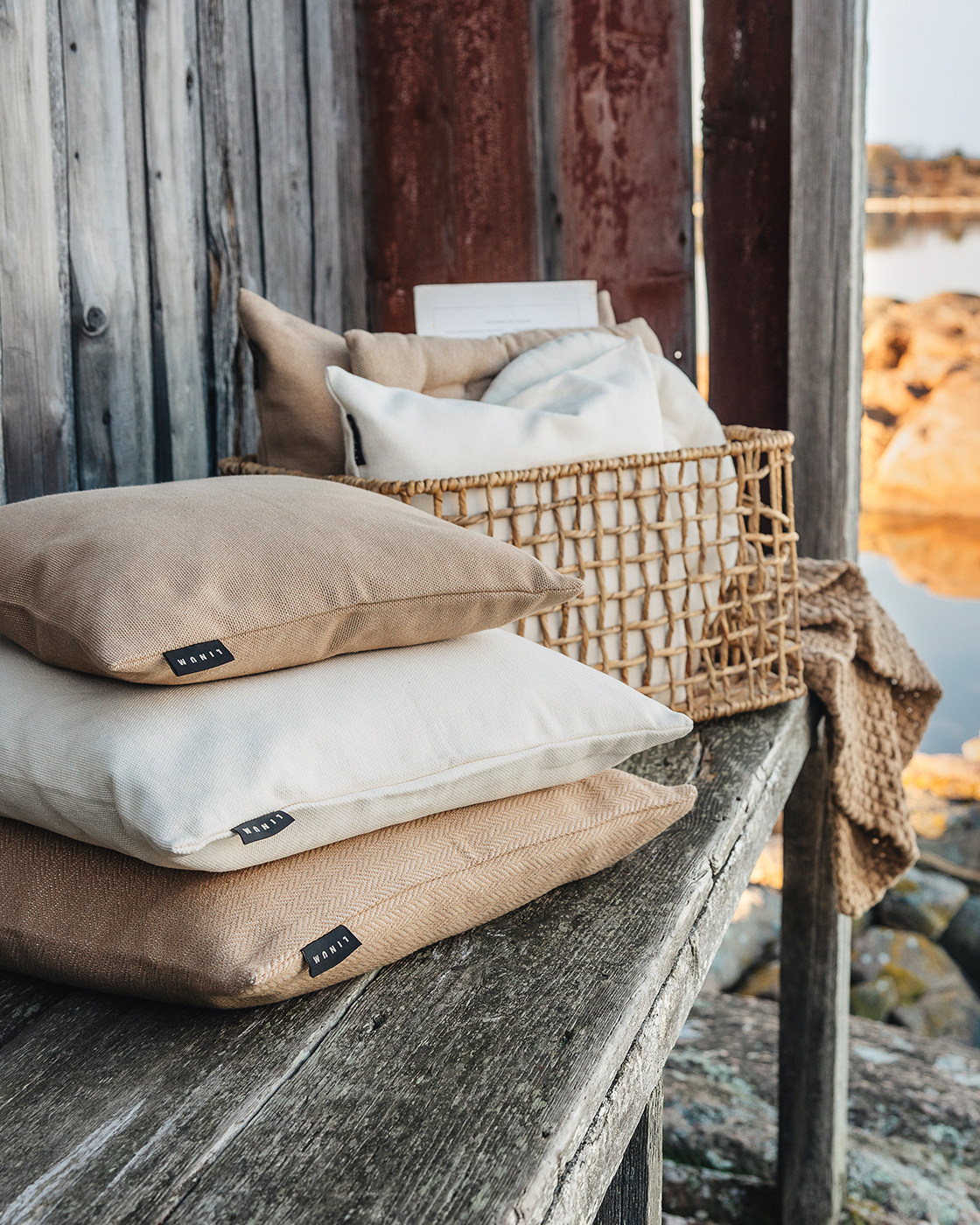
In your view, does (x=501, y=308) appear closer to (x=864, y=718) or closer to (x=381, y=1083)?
(x=864, y=718)

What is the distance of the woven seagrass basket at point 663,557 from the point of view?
948 millimetres

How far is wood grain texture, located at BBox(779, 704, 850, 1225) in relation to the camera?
1595 mm

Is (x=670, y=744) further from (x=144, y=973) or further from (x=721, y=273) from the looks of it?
(x=721, y=273)

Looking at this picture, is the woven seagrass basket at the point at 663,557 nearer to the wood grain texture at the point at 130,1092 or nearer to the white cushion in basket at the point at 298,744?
the white cushion in basket at the point at 298,744

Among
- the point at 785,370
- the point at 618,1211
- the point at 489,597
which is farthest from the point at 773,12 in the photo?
the point at 618,1211

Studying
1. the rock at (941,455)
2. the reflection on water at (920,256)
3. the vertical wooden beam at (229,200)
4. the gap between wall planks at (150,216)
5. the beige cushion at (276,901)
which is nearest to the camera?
the beige cushion at (276,901)

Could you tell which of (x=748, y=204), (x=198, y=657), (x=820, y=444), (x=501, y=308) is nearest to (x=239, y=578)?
(x=198, y=657)

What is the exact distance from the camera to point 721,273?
175 cm

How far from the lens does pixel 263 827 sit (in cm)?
56

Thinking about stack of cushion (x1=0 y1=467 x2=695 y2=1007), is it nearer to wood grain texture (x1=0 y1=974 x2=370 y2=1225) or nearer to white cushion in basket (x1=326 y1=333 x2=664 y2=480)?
wood grain texture (x1=0 y1=974 x2=370 y2=1225)

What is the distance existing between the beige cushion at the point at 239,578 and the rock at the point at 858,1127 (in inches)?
54.3

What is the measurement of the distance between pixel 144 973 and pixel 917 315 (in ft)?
6.26

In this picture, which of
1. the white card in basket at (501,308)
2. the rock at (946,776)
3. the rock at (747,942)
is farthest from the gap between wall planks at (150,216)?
the rock at (946,776)

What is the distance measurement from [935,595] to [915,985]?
85cm
